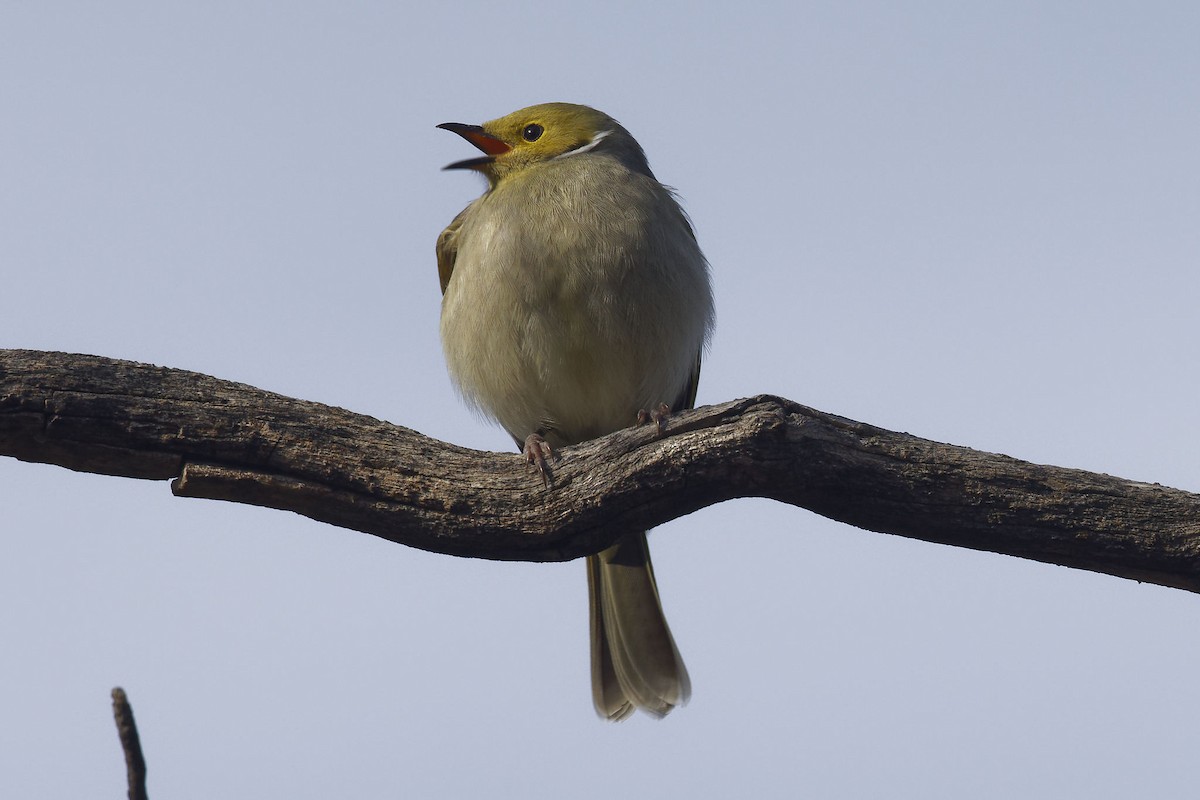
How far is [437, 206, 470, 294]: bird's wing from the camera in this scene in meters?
6.63

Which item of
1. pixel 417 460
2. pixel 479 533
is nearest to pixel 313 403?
pixel 417 460

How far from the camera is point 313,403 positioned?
4.36 metres

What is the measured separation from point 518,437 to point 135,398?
244 cm

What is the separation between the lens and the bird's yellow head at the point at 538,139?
670cm

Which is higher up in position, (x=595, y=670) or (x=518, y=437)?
(x=518, y=437)

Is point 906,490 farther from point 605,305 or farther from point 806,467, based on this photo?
point 605,305

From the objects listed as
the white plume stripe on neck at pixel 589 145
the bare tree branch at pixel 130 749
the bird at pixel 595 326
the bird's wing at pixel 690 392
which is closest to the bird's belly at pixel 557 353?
the bird at pixel 595 326

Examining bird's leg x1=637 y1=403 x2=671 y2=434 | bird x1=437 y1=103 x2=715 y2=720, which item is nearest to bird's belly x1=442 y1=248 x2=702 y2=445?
bird x1=437 y1=103 x2=715 y2=720

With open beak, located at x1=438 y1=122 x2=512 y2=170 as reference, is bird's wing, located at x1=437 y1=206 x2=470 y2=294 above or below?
below

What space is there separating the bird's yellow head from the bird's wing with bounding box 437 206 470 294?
30 centimetres

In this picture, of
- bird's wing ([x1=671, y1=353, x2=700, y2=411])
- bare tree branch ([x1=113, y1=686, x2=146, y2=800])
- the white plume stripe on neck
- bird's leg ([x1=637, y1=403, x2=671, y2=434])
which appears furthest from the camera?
the white plume stripe on neck

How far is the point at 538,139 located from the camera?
6797 millimetres

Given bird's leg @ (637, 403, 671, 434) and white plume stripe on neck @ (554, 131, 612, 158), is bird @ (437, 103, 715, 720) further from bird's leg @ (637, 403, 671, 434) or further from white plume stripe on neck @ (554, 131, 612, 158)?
bird's leg @ (637, 403, 671, 434)

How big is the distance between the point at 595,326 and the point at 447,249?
150 cm
